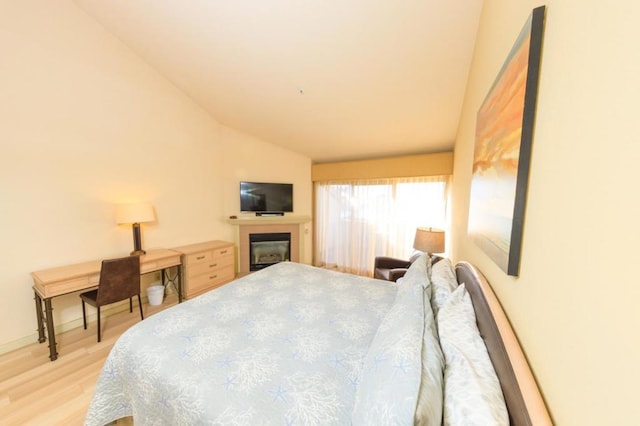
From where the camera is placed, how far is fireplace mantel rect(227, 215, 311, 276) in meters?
4.29

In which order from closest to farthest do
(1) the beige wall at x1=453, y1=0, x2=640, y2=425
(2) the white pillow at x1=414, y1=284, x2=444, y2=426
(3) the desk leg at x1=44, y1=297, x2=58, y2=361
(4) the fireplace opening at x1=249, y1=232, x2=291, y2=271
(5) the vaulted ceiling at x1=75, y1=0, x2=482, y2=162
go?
(1) the beige wall at x1=453, y1=0, x2=640, y2=425 < (2) the white pillow at x1=414, y1=284, x2=444, y2=426 < (5) the vaulted ceiling at x1=75, y1=0, x2=482, y2=162 < (3) the desk leg at x1=44, y1=297, x2=58, y2=361 < (4) the fireplace opening at x1=249, y1=232, x2=291, y2=271

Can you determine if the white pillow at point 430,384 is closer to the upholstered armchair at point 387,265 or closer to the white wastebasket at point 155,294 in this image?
the upholstered armchair at point 387,265

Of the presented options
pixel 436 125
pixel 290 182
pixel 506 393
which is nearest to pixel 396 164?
pixel 436 125

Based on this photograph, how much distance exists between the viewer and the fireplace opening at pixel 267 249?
175 inches

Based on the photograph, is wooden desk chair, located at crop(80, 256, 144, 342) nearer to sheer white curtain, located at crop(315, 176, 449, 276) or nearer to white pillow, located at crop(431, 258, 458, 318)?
white pillow, located at crop(431, 258, 458, 318)

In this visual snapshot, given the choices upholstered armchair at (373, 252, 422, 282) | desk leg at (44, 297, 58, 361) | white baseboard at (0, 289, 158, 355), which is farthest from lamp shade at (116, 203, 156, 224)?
upholstered armchair at (373, 252, 422, 282)

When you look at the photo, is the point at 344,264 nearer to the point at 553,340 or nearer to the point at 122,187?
the point at 122,187

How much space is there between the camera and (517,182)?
2.58ft

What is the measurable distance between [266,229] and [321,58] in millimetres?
3092

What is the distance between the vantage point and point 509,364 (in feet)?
2.28

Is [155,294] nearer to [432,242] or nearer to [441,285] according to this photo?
[441,285]

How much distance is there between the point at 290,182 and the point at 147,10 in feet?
9.94

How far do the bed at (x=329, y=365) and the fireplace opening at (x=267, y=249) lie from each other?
2.62 m

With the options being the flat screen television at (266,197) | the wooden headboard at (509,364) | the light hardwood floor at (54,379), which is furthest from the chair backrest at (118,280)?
the wooden headboard at (509,364)
